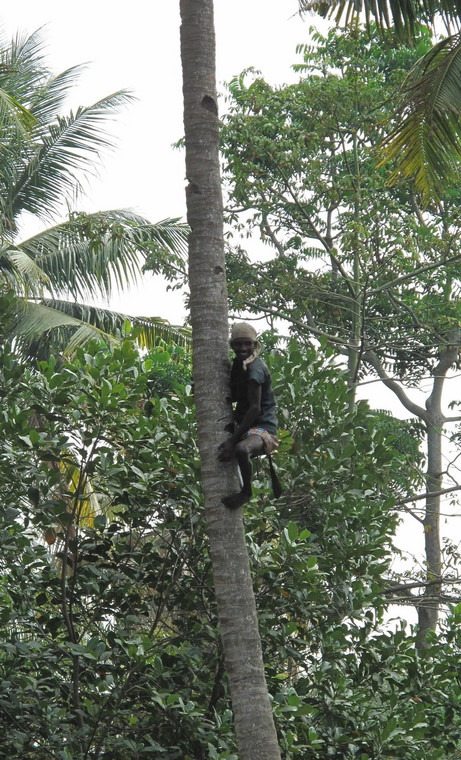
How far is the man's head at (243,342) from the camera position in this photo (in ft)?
18.5

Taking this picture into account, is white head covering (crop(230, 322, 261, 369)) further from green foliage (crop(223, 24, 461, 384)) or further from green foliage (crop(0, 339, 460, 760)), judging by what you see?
green foliage (crop(223, 24, 461, 384))

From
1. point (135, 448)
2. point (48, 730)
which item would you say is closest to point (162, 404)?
point (135, 448)

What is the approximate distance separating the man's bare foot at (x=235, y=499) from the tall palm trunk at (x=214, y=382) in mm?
36

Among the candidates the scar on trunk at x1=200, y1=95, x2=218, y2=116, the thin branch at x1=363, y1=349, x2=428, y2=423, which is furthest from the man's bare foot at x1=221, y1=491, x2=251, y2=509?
the thin branch at x1=363, y1=349, x2=428, y2=423

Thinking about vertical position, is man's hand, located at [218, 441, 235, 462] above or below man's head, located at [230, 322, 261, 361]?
below

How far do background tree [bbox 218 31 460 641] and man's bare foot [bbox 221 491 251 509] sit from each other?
893cm

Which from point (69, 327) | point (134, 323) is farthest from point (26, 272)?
point (134, 323)

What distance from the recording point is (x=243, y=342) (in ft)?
18.5

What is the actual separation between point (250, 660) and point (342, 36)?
13.6 meters

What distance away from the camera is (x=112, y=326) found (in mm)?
18641

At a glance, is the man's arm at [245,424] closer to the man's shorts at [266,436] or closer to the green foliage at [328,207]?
the man's shorts at [266,436]

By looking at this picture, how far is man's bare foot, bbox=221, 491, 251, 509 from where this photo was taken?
5457 mm

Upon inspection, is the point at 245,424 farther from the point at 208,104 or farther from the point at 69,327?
the point at 69,327

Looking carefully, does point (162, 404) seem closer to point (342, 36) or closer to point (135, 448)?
point (135, 448)
